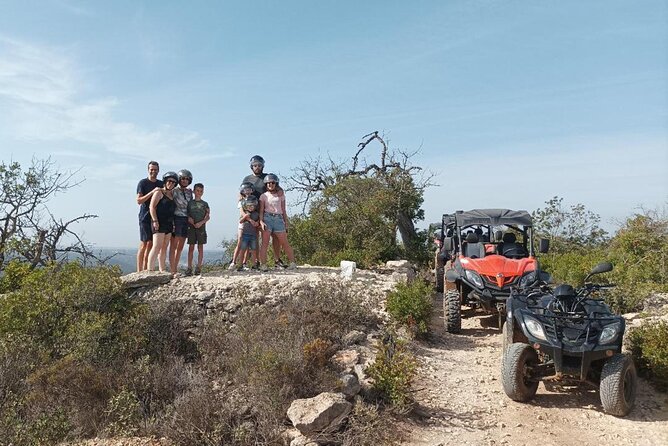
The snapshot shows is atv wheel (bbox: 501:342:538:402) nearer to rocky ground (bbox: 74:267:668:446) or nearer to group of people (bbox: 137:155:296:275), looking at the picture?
rocky ground (bbox: 74:267:668:446)

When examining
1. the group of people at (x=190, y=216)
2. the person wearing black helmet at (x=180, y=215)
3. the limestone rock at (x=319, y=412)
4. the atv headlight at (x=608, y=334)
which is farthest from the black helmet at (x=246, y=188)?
the atv headlight at (x=608, y=334)

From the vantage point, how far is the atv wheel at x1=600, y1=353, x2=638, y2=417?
492 cm

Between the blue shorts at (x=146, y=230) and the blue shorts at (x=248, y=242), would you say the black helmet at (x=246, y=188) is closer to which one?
the blue shorts at (x=248, y=242)

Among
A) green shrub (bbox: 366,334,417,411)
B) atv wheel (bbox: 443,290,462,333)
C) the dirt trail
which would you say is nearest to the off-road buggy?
atv wheel (bbox: 443,290,462,333)

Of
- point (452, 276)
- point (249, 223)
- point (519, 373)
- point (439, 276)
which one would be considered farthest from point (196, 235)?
point (519, 373)

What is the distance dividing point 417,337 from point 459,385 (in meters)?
1.45

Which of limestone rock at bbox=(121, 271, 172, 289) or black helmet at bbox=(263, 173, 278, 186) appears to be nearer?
limestone rock at bbox=(121, 271, 172, 289)

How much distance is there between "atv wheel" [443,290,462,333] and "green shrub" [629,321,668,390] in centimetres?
237

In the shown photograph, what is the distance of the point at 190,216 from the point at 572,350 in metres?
6.21

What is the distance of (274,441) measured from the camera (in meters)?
4.53

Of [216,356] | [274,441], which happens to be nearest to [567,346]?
[274,441]

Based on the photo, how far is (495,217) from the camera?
900cm

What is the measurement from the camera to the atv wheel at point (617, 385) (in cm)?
492

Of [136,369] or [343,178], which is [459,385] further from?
[343,178]
